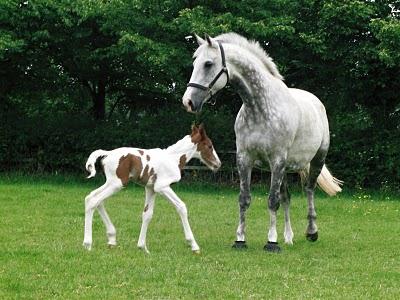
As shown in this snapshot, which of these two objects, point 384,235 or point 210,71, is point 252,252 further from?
point 384,235

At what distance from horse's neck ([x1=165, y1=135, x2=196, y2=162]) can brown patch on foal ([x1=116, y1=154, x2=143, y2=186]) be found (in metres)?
0.60

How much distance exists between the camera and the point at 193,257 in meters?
9.01

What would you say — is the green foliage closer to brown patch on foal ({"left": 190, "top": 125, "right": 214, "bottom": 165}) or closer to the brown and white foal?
brown patch on foal ({"left": 190, "top": 125, "right": 214, "bottom": 165})

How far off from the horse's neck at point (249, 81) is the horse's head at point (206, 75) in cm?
28

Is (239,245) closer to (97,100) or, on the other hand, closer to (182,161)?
(182,161)

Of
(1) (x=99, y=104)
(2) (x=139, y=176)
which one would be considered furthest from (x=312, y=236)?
(1) (x=99, y=104)

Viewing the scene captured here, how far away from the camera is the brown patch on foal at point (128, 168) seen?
9289 mm

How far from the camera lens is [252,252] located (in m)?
9.76

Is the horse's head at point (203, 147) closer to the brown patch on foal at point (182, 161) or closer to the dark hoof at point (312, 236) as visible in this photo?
the brown patch on foal at point (182, 161)

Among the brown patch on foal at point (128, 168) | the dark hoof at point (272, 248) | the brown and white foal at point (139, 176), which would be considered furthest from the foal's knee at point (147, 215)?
the dark hoof at point (272, 248)

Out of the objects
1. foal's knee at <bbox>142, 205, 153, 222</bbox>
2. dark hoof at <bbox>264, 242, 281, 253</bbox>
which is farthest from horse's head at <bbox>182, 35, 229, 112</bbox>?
dark hoof at <bbox>264, 242, 281, 253</bbox>

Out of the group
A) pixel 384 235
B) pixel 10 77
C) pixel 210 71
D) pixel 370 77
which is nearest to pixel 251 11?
pixel 370 77

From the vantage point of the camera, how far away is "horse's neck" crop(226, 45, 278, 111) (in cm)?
982

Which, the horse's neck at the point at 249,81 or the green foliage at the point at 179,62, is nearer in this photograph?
the horse's neck at the point at 249,81
